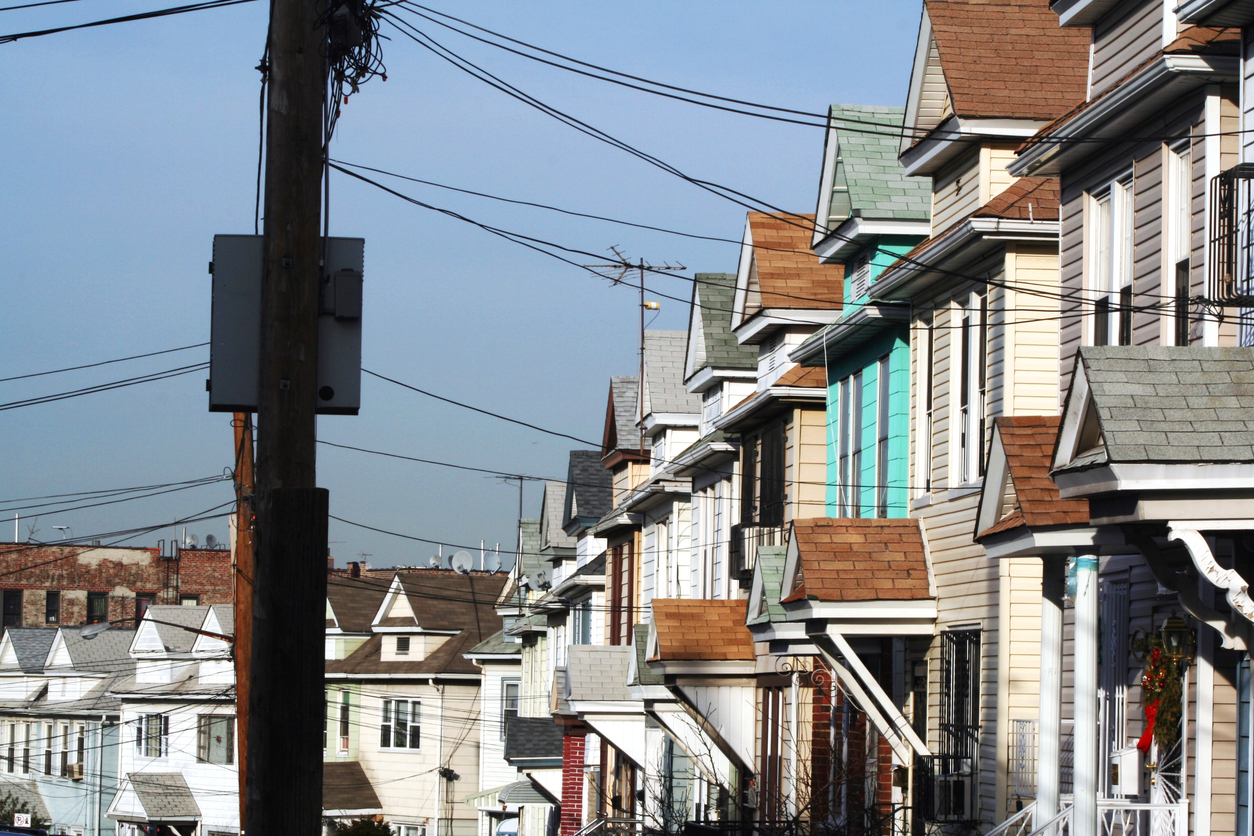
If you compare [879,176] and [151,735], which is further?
[151,735]

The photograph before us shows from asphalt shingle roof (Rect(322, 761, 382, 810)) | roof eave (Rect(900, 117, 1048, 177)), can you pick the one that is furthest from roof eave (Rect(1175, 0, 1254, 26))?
asphalt shingle roof (Rect(322, 761, 382, 810))

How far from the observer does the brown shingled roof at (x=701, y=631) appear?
81.0 ft

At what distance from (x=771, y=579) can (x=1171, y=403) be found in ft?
37.2

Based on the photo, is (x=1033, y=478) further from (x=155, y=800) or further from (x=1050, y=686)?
(x=155, y=800)

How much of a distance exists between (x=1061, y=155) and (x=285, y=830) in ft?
33.0

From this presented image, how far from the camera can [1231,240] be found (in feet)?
35.2

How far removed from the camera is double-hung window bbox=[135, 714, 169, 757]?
56875 millimetres

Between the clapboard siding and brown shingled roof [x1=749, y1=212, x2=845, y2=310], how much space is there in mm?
9941

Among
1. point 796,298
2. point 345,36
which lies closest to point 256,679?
point 345,36

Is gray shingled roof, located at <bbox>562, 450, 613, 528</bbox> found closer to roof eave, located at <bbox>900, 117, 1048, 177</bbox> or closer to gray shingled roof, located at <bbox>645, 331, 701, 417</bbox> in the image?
gray shingled roof, located at <bbox>645, 331, 701, 417</bbox>

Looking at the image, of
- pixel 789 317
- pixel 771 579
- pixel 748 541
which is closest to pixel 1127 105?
pixel 771 579

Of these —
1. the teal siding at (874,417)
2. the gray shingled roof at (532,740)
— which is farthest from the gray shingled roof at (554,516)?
the teal siding at (874,417)

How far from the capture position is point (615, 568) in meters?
39.4

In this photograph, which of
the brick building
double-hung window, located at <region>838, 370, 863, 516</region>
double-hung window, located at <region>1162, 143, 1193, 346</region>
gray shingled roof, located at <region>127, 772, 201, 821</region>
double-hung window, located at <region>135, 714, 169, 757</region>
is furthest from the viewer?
the brick building
